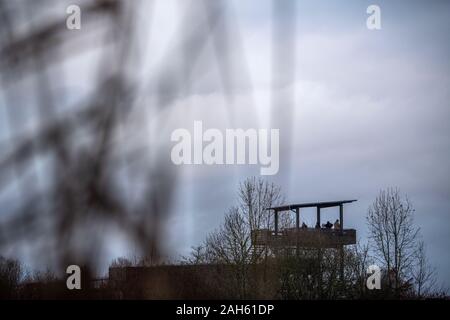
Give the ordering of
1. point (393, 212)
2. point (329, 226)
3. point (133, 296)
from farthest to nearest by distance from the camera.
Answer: point (393, 212), point (329, 226), point (133, 296)

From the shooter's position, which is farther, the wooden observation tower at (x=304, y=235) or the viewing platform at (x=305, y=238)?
the viewing platform at (x=305, y=238)

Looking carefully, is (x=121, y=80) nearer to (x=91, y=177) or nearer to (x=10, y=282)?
(x=91, y=177)

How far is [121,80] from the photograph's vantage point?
6625 mm

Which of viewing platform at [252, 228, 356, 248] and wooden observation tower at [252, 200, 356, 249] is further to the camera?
viewing platform at [252, 228, 356, 248]

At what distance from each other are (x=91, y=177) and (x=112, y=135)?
1.31 feet

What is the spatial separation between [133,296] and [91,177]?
1.32 m

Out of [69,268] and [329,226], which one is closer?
[69,268]

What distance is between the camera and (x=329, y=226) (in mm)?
10852

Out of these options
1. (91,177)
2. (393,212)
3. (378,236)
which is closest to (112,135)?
(91,177)
